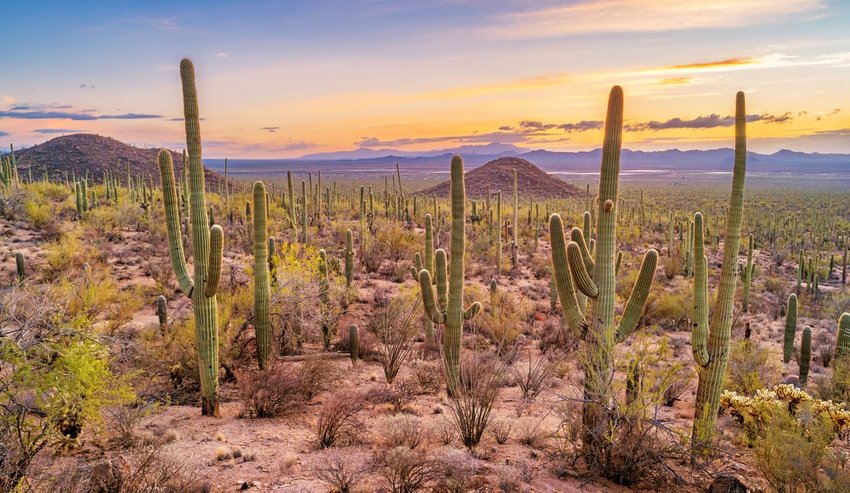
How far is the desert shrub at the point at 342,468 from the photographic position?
6.66 meters

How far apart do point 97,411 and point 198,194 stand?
3333 mm

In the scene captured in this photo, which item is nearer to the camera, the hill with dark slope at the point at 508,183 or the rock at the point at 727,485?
the rock at the point at 727,485

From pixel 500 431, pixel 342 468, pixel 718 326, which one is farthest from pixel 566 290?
pixel 342 468

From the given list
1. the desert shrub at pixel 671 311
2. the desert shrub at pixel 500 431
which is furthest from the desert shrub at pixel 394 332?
the desert shrub at pixel 671 311

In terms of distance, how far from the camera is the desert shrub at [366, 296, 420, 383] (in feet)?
37.9

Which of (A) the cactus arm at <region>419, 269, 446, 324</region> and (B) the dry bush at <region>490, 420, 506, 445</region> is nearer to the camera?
(B) the dry bush at <region>490, 420, 506, 445</region>

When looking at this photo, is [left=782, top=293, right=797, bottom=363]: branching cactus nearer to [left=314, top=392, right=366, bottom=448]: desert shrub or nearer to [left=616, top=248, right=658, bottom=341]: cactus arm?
[left=616, top=248, right=658, bottom=341]: cactus arm

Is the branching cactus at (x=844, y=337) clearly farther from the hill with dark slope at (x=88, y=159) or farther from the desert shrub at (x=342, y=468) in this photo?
the hill with dark slope at (x=88, y=159)

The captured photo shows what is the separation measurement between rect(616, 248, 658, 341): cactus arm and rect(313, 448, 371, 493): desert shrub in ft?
12.9

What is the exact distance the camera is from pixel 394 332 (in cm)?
1316

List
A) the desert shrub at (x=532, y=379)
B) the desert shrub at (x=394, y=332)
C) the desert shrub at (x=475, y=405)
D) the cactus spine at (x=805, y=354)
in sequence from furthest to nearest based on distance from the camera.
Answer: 1. the cactus spine at (x=805, y=354)
2. the desert shrub at (x=394, y=332)
3. the desert shrub at (x=532, y=379)
4. the desert shrub at (x=475, y=405)

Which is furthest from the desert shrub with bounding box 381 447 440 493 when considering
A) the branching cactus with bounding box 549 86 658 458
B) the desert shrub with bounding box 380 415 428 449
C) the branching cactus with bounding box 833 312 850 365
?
the branching cactus with bounding box 833 312 850 365

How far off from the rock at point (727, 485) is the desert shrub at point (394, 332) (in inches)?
236

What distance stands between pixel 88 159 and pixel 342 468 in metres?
73.4
